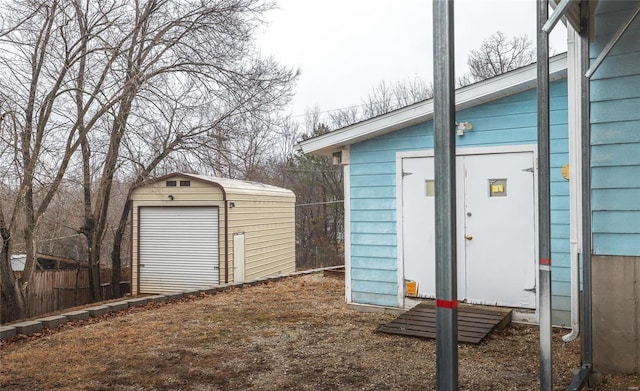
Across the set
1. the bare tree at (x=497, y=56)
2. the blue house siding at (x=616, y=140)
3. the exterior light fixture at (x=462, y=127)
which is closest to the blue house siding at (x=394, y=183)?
the exterior light fixture at (x=462, y=127)

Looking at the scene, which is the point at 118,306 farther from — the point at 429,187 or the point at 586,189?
the point at 586,189

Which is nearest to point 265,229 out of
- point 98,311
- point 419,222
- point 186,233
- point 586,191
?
point 186,233

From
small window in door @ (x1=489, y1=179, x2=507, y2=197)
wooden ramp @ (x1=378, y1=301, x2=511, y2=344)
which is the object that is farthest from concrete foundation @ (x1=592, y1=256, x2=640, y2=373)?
small window in door @ (x1=489, y1=179, x2=507, y2=197)

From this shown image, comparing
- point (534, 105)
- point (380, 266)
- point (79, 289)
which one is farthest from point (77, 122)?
point (534, 105)

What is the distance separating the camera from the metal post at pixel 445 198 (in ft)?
6.61

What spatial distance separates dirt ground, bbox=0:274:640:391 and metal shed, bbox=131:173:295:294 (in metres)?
4.45

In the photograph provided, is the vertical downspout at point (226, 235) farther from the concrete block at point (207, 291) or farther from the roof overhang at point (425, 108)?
the roof overhang at point (425, 108)

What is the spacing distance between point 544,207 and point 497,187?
2623 millimetres

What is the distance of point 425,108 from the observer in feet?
18.1

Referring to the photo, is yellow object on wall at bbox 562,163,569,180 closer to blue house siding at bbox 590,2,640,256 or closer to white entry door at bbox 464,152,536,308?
white entry door at bbox 464,152,536,308

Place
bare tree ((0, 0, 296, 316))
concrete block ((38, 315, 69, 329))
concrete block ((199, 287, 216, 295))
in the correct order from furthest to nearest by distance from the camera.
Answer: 1. bare tree ((0, 0, 296, 316))
2. concrete block ((199, 287, 216, 295))
3. concrete block ((38, 315, 69, 329))

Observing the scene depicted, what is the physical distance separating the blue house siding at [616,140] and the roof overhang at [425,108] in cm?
102

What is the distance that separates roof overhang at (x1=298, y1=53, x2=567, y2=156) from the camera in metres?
4.95

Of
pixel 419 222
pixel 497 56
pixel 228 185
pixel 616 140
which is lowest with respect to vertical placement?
pixel 419 222
